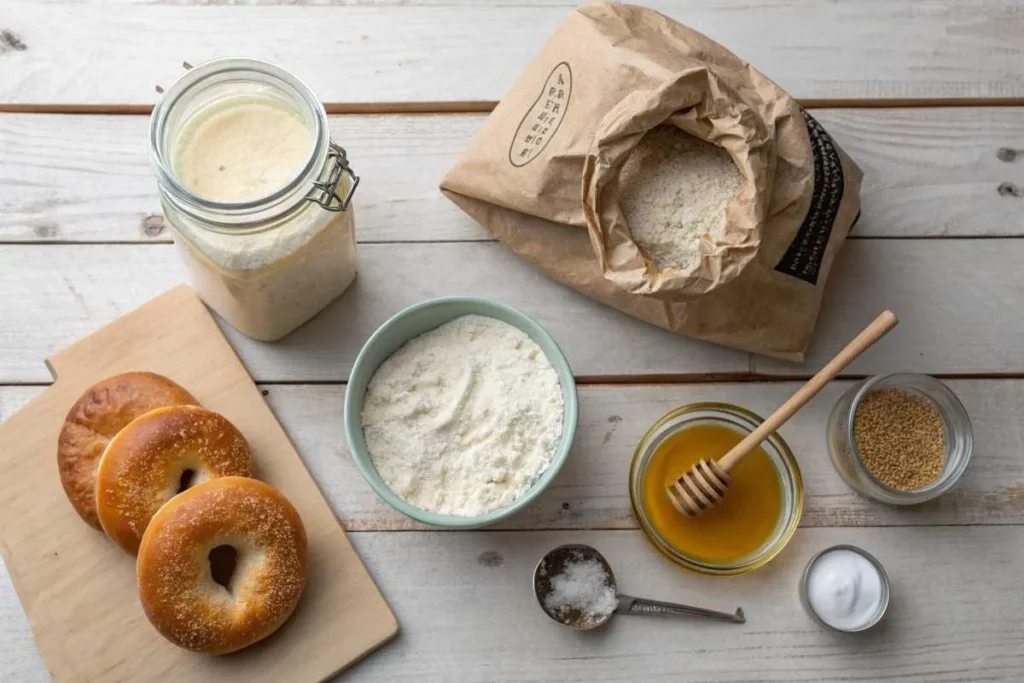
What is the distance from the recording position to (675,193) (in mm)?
1061

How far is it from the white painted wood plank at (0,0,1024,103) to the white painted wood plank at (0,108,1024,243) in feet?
0.13

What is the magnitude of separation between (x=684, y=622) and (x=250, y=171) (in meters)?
0.73

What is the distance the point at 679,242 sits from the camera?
104cm

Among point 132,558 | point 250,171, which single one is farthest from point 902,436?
point 132,558

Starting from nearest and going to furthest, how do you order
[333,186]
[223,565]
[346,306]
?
[333,186], [223,565], [346,306]

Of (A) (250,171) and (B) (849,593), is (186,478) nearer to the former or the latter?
(A) (250,171)

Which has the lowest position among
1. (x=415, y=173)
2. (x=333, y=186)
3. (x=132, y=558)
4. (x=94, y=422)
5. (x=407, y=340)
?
(x=132, y=558)

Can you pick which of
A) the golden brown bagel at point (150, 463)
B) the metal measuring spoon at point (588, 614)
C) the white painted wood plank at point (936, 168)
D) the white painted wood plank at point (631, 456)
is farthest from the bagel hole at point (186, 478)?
the white painted wood plank at point (936, 168)

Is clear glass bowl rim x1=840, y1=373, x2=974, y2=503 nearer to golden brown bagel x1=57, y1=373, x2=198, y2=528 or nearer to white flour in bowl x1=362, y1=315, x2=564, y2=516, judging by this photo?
white flour in bowl x1=362, y1=315, x2=564, y2=516

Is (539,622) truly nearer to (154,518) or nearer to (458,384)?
(458,384)

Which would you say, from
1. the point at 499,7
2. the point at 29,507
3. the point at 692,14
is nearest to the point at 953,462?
the point at 692,14

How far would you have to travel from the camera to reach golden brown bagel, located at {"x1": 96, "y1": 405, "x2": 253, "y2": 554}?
103 centimetres

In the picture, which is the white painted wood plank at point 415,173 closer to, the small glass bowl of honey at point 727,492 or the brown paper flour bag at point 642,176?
the brown paper flour bag at point 642,176

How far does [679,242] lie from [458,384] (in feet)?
1.00
